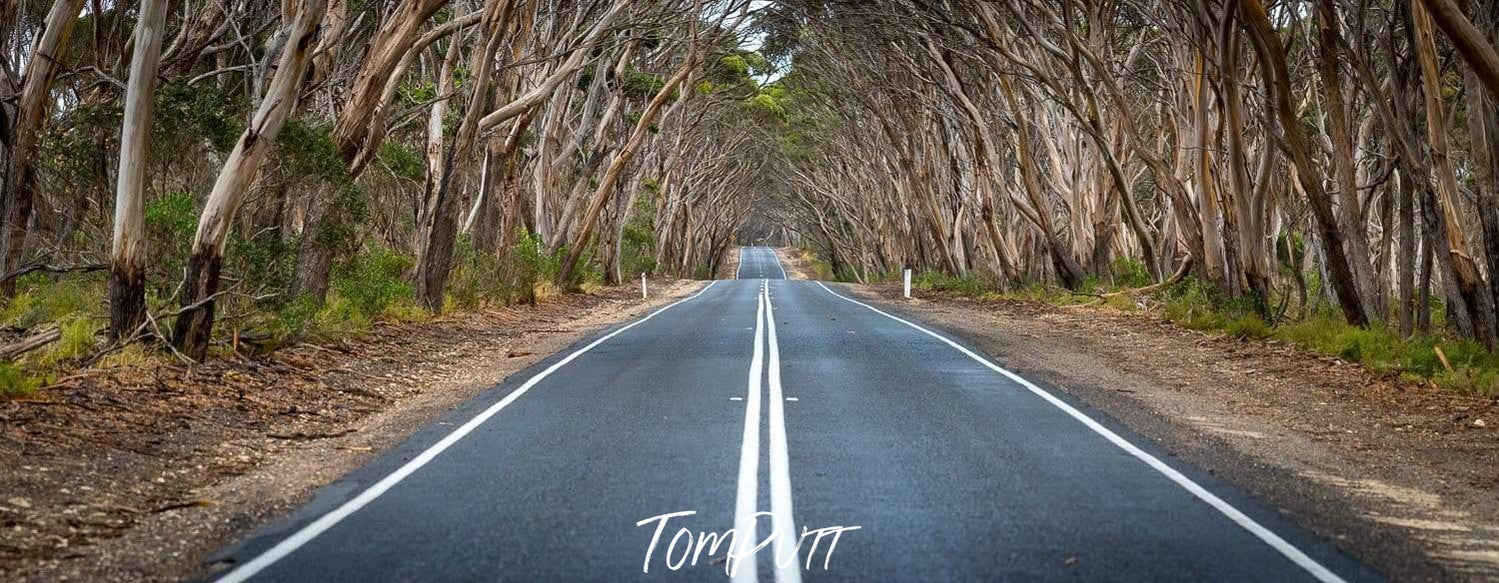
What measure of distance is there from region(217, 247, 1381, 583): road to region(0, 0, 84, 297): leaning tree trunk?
5654mm

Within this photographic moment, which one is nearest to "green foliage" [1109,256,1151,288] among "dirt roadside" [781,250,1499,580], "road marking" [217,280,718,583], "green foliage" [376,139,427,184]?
"dirt roadside" [781,250,1499,580]

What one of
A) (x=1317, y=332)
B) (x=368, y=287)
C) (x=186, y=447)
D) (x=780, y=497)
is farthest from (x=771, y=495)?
(x=368, y=287)

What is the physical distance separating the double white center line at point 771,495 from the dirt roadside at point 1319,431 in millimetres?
2778

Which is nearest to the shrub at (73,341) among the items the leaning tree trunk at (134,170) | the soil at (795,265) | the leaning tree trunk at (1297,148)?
the leaning tree trunk at (134,170)

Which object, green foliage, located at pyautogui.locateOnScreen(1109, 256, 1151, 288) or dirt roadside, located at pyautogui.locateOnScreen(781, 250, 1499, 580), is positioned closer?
dirt roadside, located at pyautogui.locateOnScreen(781, 250, 1499, 580)

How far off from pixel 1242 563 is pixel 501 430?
5.83 metres

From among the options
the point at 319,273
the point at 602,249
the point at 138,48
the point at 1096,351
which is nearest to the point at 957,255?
the point at 602,249

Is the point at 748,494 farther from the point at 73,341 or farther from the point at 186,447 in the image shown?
the point at 73,341

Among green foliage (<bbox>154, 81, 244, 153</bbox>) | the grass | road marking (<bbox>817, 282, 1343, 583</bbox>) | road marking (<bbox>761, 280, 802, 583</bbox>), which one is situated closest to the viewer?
road marking (<bbox>761, 280, 802, 583</bbox>)

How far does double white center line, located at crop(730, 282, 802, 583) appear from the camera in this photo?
239 inches

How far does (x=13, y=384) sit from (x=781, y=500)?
18.9ft

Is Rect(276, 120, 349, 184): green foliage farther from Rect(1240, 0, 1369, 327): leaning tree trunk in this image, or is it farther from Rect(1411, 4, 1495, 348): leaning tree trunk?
Rect(1411, 4, 1495, 348): leaning tree trunk

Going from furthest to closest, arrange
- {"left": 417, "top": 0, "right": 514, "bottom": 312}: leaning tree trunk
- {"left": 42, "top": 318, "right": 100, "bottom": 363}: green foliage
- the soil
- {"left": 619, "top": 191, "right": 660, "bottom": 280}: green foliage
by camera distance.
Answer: the soil, {"left": 619, "top": 191, "right": 660, "bottom": 280}: green foliage, {"left": 417, "top": 0, "right": 514, "bottom": 312}: leaning tree trunk, {"left": 42, "top": 318, "right": 100, "bottom": 363}: green foliage

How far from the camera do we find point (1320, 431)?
429 inches
